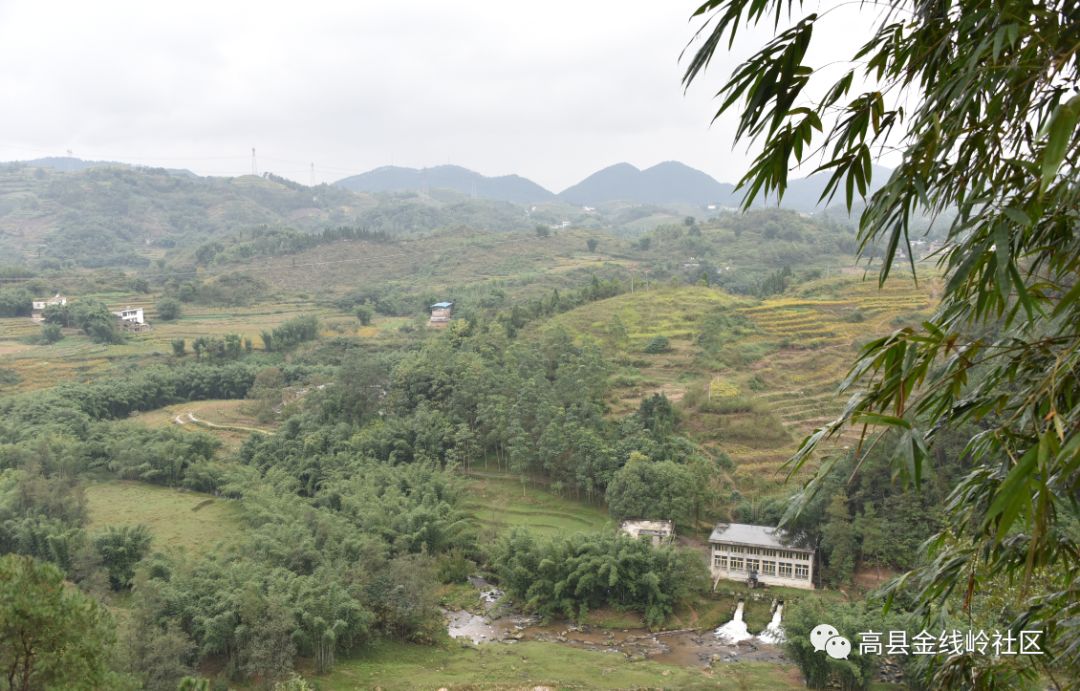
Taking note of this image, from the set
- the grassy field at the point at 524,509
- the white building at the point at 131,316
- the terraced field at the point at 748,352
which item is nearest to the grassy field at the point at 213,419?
the grassy field at the point at 524,509

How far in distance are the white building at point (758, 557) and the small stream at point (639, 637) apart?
1007 millimetres

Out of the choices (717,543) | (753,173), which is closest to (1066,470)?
(753,173)

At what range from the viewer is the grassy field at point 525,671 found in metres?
11.0

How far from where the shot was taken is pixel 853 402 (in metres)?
1.59

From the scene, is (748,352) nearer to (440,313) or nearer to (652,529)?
(652,529)

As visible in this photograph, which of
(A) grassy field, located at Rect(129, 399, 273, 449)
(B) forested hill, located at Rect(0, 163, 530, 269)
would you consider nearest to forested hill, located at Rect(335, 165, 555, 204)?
(B) forested hill, located at Rect(0, 163, 530, 269)

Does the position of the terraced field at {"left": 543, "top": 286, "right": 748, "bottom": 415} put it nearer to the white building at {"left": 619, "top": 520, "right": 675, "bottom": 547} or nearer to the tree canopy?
the white building at {"left": 619, "top": 520, "right": 675, "bottom": 547}

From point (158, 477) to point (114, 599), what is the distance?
24.8ft

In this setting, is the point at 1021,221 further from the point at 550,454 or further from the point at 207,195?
the point at 207,195

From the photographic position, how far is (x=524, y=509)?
18797 mm

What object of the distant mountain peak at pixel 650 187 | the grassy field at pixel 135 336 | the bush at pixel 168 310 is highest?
the distant mountain peak at pixel 650 187

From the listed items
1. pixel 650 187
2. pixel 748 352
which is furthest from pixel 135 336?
pixel 650 187

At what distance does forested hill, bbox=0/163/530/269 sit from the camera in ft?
228

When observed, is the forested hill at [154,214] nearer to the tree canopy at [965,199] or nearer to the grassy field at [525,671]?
the grassy field at [525,671]
